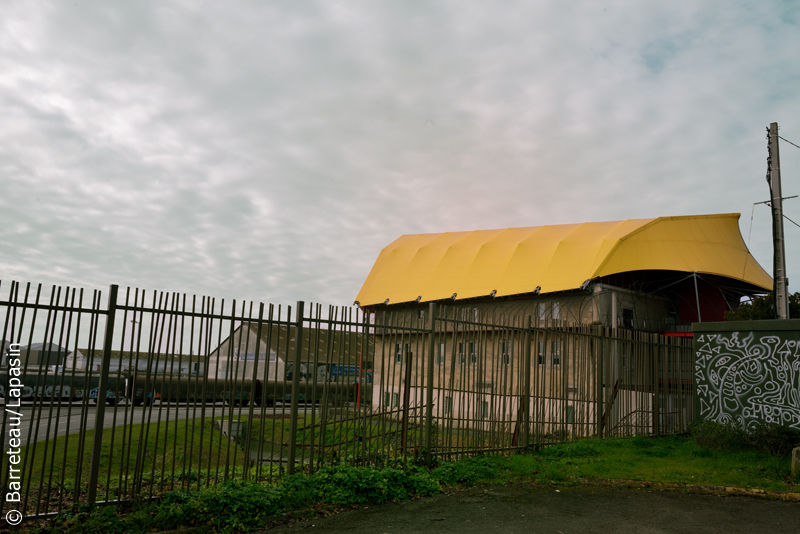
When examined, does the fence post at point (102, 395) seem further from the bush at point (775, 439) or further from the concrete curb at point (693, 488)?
the bush at point (775, 439)

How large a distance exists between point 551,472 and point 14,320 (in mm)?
7904

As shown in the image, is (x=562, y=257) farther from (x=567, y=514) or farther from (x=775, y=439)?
(x=567, y=514)

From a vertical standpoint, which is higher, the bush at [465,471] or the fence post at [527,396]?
the fence post at [527,396]

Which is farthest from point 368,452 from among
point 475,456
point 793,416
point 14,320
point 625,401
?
point 793,416

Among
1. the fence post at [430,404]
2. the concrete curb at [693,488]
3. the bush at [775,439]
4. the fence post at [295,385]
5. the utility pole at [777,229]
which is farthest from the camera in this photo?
the utility pole at [777,229]

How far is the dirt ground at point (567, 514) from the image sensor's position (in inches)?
259

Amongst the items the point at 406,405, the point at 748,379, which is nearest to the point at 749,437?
the point at 748,379

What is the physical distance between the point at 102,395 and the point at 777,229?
65.7 feet

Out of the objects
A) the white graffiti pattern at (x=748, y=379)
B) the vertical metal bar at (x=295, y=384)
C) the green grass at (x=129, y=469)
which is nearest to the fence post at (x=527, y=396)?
the white graffiti pattern at (x=748, y=379)

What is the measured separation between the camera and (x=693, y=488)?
8.65m

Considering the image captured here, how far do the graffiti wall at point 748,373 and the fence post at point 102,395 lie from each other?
39.6ft

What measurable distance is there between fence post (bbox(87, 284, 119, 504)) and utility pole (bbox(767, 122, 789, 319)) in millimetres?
18892

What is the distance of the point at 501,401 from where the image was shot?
439 inches

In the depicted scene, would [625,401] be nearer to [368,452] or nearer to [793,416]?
[793,416]
